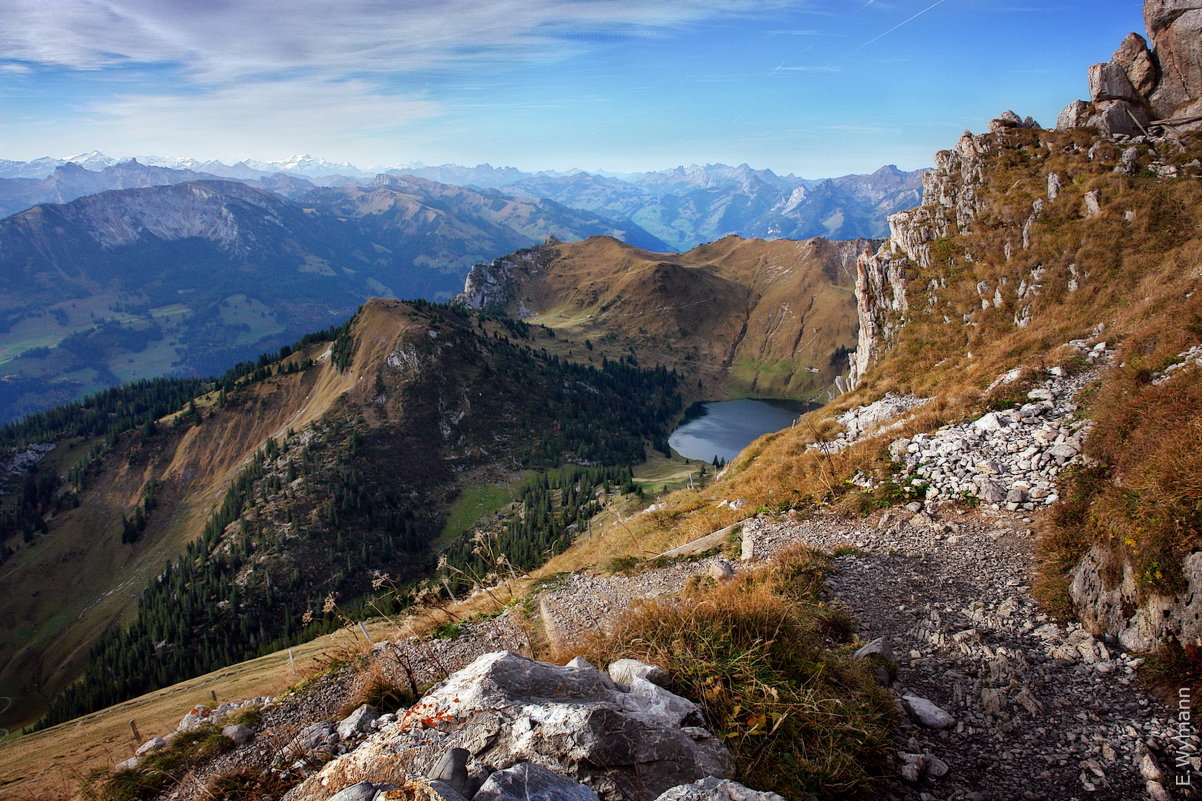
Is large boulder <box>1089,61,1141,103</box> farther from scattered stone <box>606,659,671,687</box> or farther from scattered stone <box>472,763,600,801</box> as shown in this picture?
scattered stone <box>472,763,600,801</box>

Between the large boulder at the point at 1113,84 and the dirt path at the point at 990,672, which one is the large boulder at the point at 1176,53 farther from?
the dirt path at the point at 990,672

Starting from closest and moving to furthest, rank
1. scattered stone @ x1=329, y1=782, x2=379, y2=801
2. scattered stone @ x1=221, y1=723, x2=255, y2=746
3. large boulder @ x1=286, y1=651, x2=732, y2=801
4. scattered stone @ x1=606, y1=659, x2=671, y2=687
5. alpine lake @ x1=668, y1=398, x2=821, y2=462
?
scattered stone @ x1=329, y1=782, x2=379, y2=801 → large boulder @ x1=286, y1=651, x2=732, y2=801 → scattered stone @ x1=606, y1=659, x2=671, y2=687 → scattered stone @ x1=221, y1=723, x2=255, y2=746 → alpine lake @ x1=668, y1=398, x2=821, y2=462

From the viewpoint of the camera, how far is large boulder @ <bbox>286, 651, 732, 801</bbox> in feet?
17.6

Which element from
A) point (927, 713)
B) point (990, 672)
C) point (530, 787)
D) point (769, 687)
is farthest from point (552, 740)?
point (990, 672)

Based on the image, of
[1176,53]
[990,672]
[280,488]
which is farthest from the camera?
A: [280,488]

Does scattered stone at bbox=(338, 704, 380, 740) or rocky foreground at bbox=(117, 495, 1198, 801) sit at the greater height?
rocky foreground at bbox=(117, 495, 1198, 801)

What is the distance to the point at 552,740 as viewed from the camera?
5.50m

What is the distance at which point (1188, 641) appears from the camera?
7.20m

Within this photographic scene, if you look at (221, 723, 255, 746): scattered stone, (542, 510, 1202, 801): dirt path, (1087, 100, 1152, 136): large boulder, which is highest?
(1087, 100, 1152, 136): large boulder

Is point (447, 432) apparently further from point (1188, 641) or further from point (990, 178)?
point (1188, 641)

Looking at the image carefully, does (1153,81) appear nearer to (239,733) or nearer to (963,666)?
(963,666)

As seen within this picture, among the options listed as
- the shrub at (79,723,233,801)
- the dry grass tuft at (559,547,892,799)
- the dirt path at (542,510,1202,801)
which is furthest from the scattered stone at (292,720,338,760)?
the dirt path at (542,510,1202,801)

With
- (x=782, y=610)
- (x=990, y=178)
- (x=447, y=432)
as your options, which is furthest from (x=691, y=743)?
(x=447, y=432)

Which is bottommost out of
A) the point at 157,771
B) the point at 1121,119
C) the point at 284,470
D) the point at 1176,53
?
the point at 284,470
